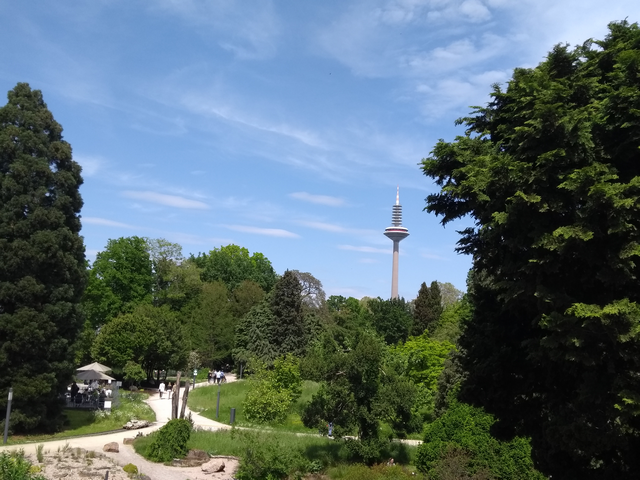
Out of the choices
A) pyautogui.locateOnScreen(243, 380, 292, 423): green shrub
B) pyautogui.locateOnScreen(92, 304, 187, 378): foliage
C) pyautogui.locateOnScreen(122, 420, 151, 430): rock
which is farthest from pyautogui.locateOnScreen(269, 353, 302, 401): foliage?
pyautogui.locateOnScreen(92, 304, 187, 378): foliage

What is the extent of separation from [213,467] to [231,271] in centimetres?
5304

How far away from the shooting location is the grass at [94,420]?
2081cm

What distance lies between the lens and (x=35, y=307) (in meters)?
21.5

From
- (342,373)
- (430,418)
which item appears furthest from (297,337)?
(342,373)

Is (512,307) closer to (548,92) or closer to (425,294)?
(548,92)

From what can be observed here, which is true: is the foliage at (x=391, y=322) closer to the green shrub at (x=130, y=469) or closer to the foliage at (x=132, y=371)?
the foliage at (x=132, y=371)

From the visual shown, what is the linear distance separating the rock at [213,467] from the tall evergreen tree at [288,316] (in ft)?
84.4

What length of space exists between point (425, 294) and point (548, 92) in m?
49.6

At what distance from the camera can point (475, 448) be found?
17.1 meters

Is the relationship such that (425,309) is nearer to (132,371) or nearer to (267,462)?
(132,371)

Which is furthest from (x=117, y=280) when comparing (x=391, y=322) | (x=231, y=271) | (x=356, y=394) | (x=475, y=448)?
(x=475, y=448)

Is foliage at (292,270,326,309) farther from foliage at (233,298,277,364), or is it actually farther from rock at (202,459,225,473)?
rock at (202,459,225,473)

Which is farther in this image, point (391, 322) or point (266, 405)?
point (391, 322)

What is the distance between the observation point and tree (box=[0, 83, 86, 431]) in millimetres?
20625
